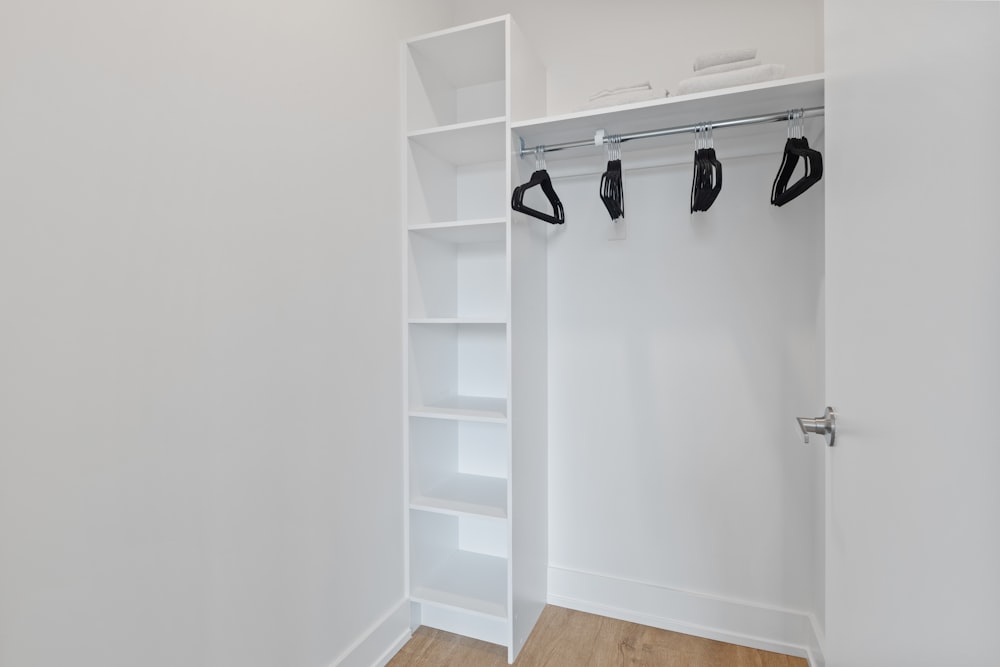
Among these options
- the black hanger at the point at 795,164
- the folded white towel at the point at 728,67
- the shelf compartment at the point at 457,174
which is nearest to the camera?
the black hanger at the point at 795,164

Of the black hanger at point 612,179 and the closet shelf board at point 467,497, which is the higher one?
the black hanger at point 612,179

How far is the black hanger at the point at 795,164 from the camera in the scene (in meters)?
1.41

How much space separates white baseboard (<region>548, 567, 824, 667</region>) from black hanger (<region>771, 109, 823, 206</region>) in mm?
1396

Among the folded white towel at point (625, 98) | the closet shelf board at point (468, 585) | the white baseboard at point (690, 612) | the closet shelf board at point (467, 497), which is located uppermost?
the folded white towel at point (625, 98)

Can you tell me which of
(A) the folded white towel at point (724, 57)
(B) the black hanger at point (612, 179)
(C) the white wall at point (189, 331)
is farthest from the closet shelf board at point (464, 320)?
(A) the folded white towel at point (724, 57)

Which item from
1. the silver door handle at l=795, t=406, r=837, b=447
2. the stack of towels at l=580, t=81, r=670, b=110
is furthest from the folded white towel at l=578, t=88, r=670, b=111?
the silver door handle at l=795, t=406, r=837, b=447

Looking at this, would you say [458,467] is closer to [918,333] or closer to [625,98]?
[625,98]

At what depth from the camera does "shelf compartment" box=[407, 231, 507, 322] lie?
1918 mm

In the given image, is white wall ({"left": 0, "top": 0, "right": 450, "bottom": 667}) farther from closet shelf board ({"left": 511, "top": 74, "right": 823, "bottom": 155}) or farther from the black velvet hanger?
closet shelf board ({"left": 511, "top": 74, "right": 823, "bottom": 155})

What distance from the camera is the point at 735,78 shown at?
147 cm

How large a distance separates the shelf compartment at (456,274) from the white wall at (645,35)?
643 mm

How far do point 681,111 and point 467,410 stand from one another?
4.10 feet

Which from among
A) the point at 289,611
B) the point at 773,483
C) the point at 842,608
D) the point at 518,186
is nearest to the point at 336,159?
the point at 518,186

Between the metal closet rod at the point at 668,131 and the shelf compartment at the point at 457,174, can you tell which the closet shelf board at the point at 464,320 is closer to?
the shelf compartment at the point at 457,174
